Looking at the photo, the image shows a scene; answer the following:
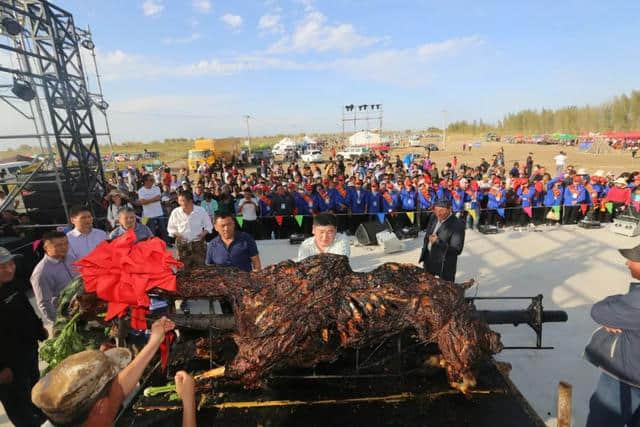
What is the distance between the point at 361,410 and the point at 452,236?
305 centimetres

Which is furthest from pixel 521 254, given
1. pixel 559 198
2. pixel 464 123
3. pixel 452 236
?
pixel 464 123

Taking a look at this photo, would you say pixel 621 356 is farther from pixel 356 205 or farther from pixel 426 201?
pixel 356 205

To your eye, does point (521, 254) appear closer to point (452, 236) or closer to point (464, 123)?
point (452, 236)

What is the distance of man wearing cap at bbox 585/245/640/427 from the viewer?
7.63ft

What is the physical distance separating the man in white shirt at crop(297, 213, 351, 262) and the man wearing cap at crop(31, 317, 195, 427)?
7.09ft

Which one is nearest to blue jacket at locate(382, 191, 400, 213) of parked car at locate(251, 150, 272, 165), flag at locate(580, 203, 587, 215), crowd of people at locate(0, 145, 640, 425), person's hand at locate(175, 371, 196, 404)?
crowd of people at locate(0, 145, 640, 425)

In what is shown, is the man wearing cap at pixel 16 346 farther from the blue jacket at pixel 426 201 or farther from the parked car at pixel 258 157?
the parked car at pixel 258 157

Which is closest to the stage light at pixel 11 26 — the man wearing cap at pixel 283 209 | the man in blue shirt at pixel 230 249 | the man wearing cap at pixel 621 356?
the man wearing cap at pixel 283 209

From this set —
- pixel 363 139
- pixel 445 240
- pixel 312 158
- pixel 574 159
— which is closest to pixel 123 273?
pixel 445 240

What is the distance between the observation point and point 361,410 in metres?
2.72

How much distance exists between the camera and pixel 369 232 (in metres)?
8.79

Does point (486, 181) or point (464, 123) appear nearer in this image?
point (486, 181)

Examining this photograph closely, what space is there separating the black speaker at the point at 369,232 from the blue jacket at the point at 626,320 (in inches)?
250

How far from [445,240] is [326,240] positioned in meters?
2.28
